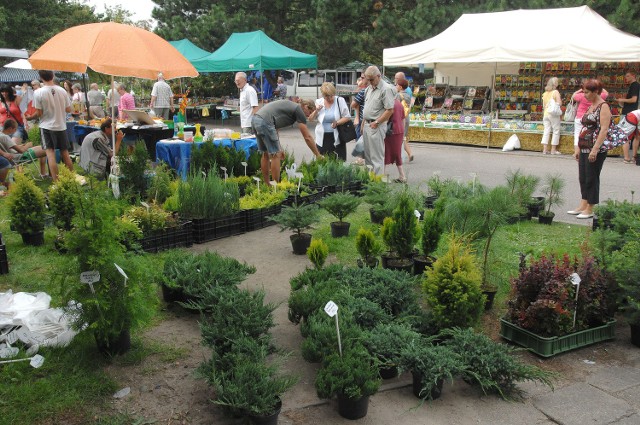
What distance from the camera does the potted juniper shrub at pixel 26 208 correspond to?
577cm

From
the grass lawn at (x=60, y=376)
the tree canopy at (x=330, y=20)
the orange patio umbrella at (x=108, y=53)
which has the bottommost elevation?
the grass lawn at (x=60, y=376)

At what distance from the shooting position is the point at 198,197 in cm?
618

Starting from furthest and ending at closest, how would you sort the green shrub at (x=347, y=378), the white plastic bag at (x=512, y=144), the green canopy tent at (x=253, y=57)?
the green canopy tent at (x=253, y=57)
the white plastic bag at (x=512, y=144)
the green shrub at (x=347, y=378)

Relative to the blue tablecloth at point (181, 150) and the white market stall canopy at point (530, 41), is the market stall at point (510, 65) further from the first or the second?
the blue tablecloth at point (181, 150)

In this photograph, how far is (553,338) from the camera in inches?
147

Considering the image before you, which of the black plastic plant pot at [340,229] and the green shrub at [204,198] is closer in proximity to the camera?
the green shrub at [204,198]

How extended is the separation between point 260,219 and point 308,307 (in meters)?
3.19

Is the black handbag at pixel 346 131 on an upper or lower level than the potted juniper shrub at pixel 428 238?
upper

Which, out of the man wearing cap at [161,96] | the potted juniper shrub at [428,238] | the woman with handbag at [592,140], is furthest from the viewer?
the man wearing cap at [161,96]

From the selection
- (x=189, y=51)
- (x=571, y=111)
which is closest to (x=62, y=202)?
(x=571, y=111)

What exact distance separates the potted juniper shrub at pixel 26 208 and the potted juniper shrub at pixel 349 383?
4.17 m

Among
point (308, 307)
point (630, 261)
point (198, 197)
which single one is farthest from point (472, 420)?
point (198, 197)

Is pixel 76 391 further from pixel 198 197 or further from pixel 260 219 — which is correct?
pixel 260 219

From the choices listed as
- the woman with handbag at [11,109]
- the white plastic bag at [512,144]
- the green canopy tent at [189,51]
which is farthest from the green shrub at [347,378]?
the green canopy tent at [189,51]
